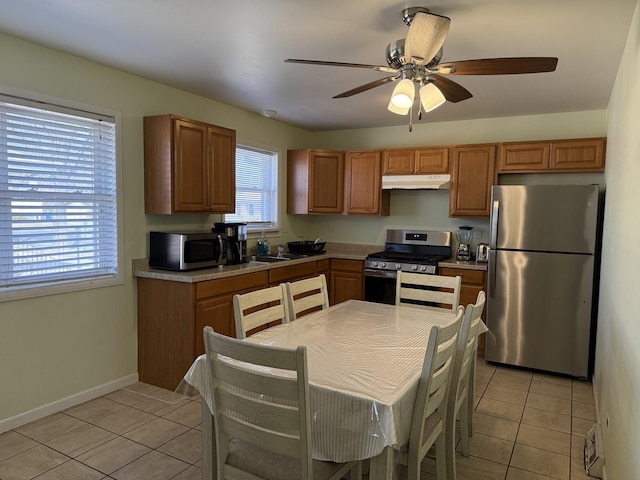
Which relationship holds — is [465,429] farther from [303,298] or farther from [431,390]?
[303,298]

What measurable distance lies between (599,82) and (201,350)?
358 centimetres

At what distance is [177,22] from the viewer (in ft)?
7.70

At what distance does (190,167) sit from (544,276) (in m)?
3.10

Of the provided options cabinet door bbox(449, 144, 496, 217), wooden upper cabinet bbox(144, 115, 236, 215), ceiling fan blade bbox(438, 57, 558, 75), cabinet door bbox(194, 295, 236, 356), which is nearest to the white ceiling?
ceiling fan blade bbox(438, 57, 558, 75)

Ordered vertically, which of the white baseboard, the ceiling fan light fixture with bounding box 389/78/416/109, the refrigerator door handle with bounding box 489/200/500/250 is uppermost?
the ceiling fan light fixture with bounding box 389/78/416/109

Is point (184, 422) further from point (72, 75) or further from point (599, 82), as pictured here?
point (599, 82)

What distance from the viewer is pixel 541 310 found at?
148 inches

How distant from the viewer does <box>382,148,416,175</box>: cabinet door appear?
15.4ft

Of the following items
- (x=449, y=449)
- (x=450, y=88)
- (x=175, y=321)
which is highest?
(x=450, y=88)

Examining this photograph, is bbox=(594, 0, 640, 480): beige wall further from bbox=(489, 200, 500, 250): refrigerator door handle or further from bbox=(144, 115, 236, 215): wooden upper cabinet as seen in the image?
bbox=(144, 115, 236, 215): wooden upper cabinet

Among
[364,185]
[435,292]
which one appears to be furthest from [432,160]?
[435,292]

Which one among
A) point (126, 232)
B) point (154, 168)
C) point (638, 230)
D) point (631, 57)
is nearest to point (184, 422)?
point (126, 232)

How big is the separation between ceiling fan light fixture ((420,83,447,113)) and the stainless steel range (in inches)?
83.6

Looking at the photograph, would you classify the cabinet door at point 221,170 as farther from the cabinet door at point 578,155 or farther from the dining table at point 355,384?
the cabinet door at point 578,155
